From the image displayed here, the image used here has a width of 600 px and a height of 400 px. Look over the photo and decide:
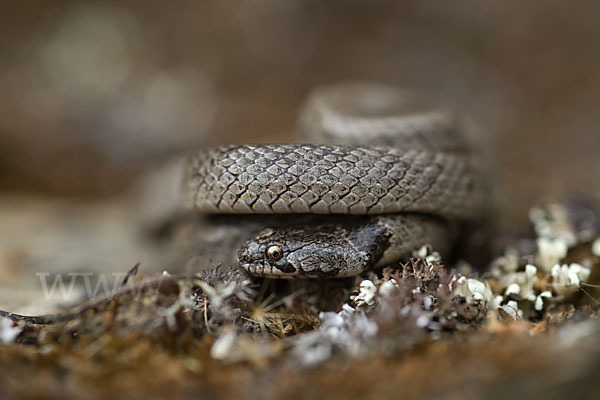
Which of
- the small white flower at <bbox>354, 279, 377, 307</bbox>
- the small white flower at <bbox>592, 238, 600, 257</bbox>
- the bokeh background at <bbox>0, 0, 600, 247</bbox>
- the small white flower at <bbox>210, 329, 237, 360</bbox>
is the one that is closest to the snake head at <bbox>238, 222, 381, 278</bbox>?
the small white flower at <bbox>354, 279, 377, 307</bbox>

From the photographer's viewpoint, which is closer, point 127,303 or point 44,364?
point 44,364

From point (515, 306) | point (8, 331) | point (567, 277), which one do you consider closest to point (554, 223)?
point (567, 277)

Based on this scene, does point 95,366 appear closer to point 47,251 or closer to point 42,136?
point 47,251

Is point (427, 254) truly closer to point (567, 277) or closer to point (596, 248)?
point (567, 277)

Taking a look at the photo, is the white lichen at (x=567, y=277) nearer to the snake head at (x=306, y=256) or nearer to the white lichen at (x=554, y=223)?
→ the white lichen at (x=554, y=223)

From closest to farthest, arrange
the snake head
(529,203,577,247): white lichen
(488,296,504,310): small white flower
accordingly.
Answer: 1. (488,296,504,310): small white flower
2. the snake head
3. (529,203,577,247): white lichen

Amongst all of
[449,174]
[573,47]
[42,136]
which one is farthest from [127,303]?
[573,47]

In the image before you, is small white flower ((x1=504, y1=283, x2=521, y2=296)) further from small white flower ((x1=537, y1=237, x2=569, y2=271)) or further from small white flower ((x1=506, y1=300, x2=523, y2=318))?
small white flower ((x1=537, y1=237, x2=569, y2=271))

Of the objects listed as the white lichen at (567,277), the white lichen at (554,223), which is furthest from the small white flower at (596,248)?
the white lichen at (567,277)
